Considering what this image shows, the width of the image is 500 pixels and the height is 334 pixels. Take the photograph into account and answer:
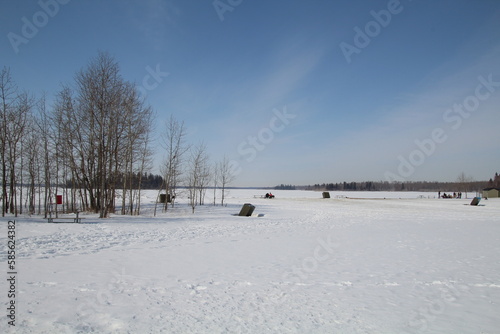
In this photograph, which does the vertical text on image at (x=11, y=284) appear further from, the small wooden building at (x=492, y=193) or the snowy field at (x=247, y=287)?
the small wooden building at (x=492, y=193)

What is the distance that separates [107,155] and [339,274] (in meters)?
18.0

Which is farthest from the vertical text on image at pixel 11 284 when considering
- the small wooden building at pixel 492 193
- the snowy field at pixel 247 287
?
the small wooden building at pixel 492 193

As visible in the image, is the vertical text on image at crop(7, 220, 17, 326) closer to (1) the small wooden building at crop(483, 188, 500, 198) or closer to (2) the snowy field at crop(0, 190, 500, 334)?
(2) the snowy field at crop(0, 190, 500, 334)

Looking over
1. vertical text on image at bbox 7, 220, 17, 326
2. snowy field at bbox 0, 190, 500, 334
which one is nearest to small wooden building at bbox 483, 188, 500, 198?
snowy field at bbox 0, 190, 500, 334

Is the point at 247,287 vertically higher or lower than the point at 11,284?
lower

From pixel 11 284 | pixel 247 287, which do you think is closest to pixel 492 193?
pixel 247 287

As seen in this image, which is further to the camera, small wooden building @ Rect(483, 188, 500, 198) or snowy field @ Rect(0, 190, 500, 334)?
small wooden building @ Rect(483, 188, 500, 198)

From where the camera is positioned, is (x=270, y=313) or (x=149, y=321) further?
(x=270, y=313)

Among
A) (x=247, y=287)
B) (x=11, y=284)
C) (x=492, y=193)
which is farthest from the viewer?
(x=492, y=193)

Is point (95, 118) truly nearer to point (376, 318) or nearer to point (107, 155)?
point (107, 155)

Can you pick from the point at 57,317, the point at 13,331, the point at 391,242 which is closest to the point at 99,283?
the point at 57,317

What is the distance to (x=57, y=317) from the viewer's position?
3775 mm

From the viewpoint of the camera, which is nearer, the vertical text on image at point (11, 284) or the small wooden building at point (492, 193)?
the vertical text on image at point (11, 284)

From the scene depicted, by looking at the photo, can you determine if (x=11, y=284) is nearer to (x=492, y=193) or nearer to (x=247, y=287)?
(x=247, y=287)
